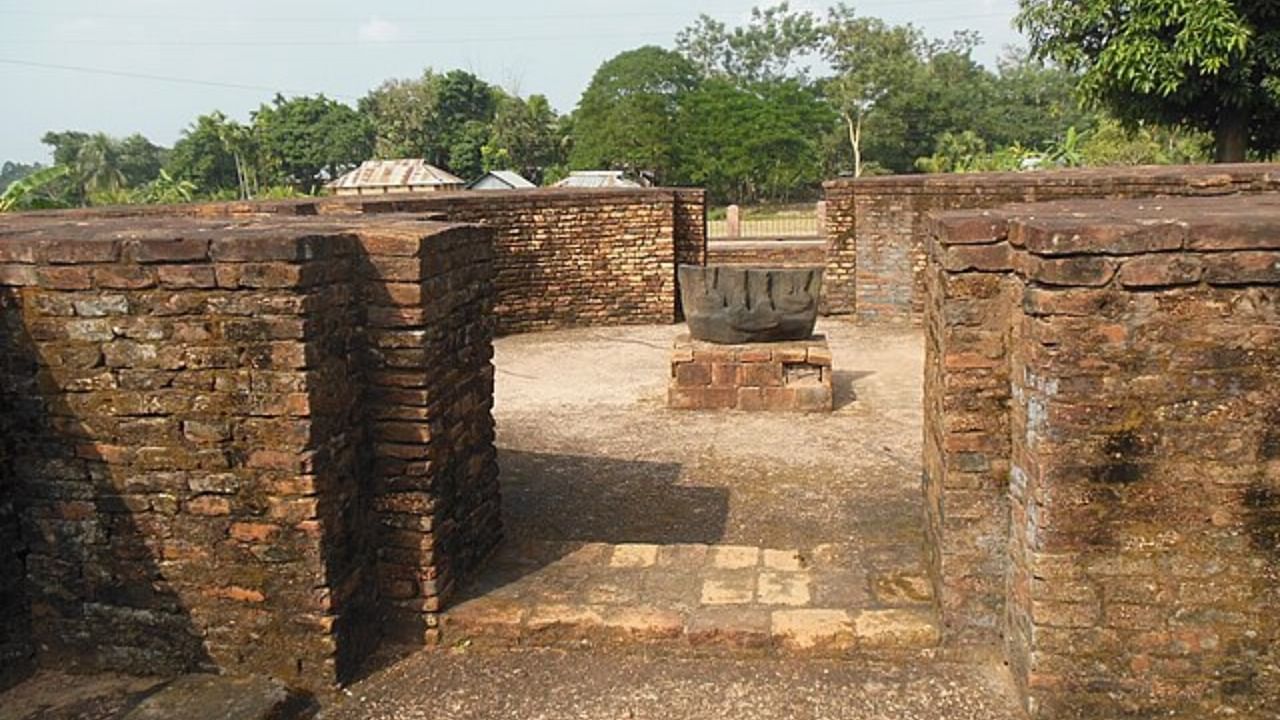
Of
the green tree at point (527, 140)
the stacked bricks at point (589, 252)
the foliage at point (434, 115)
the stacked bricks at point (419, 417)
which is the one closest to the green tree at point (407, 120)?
the foliage at point (434, 115)

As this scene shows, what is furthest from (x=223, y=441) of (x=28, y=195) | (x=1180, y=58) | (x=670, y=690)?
(x=28, y=195)

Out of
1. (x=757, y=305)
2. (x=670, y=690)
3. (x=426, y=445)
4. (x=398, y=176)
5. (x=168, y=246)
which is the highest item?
(x=398, y=176)

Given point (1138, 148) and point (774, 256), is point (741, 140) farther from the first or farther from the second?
point (774, 256)

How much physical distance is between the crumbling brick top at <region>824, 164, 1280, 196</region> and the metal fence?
33.9 feet

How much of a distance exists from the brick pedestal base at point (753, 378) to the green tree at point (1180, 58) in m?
6.68

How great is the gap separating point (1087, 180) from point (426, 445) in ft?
23.9

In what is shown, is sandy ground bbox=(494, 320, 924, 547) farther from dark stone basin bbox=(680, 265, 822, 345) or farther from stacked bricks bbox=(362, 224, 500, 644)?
stacked bricks bbox=(362, 224, 500, 644)

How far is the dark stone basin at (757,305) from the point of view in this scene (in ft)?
24.7

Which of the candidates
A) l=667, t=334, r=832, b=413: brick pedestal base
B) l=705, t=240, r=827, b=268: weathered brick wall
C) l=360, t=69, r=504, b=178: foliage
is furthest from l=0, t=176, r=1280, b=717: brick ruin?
l=360, t=69, r=504, b=178: foliage

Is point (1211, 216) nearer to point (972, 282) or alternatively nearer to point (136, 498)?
point (972, 282)

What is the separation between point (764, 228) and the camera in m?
24.9

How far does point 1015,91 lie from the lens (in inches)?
1889

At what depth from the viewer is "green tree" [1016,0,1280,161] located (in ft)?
35.8

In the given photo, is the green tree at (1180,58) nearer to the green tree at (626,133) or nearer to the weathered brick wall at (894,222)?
the weathered brick wall at (894,222)
